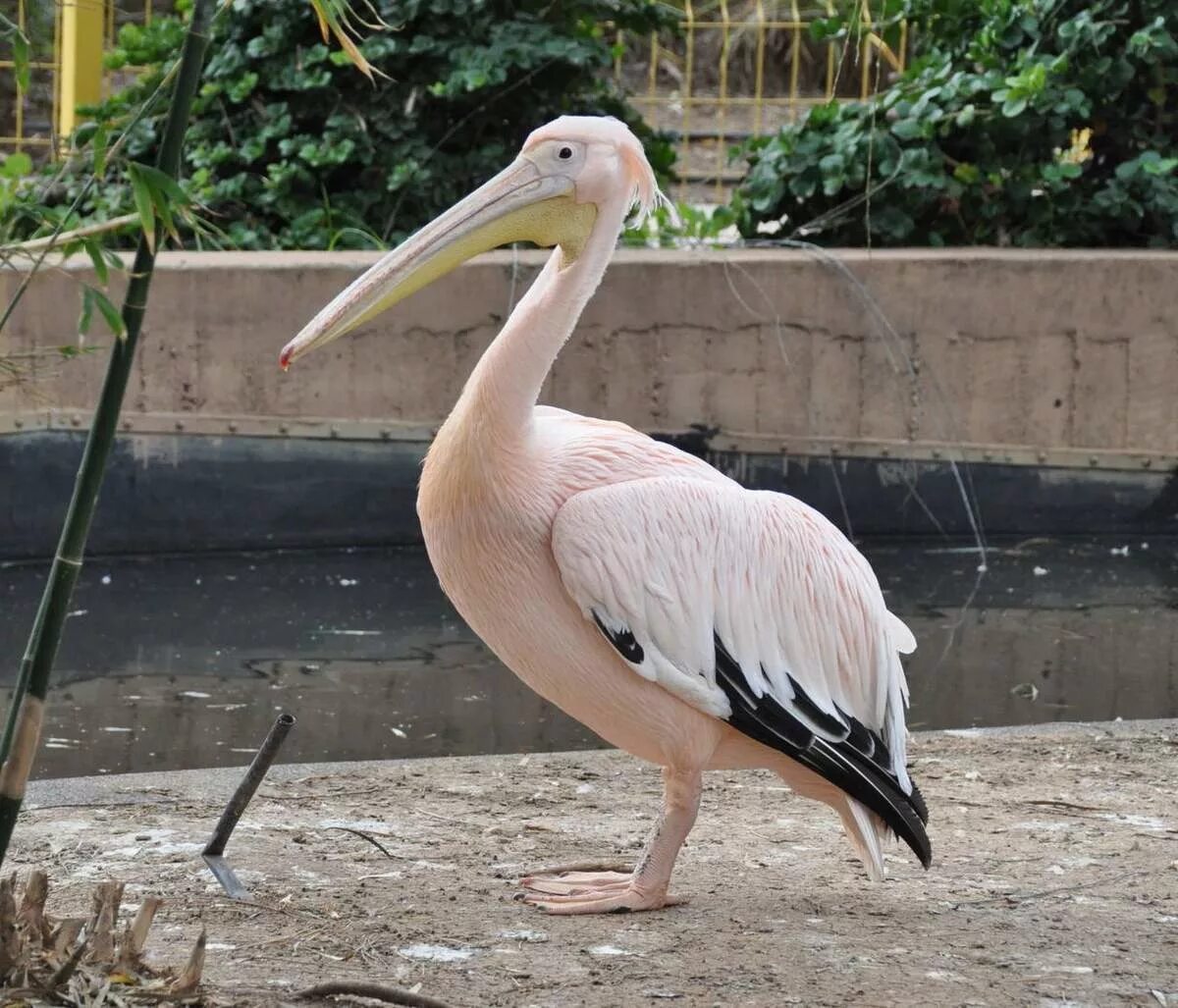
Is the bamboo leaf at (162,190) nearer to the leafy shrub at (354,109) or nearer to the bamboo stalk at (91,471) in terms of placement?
the bamboo stalk at (91,471)

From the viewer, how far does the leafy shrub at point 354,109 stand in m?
8.27

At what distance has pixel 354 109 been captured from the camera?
8438mm

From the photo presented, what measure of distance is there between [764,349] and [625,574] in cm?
452

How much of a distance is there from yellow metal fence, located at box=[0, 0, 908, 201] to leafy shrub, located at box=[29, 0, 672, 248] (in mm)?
435

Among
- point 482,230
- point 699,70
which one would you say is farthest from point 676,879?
point 699,70

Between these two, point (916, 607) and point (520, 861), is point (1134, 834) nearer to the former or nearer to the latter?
point (520, 861)

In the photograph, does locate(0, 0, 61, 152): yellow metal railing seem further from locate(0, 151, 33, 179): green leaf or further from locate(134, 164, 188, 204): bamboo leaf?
locate(134, 164, 188, 204): bamboo leaf

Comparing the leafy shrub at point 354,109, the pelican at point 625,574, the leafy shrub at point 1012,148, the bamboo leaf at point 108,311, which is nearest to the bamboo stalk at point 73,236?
the bamboo leaf at point 108,311

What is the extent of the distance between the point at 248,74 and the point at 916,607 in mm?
4065

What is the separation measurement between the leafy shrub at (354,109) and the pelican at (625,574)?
193 inches

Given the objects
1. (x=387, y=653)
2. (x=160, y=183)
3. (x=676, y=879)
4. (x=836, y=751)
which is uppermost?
(x=160, y=183)

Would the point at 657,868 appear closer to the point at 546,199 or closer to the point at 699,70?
the point at 546,199

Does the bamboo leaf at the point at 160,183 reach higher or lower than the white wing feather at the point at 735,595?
higher

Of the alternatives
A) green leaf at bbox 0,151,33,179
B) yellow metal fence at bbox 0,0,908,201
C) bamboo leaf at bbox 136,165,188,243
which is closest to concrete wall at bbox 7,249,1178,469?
green leaf at bbox 0,151,33,179
